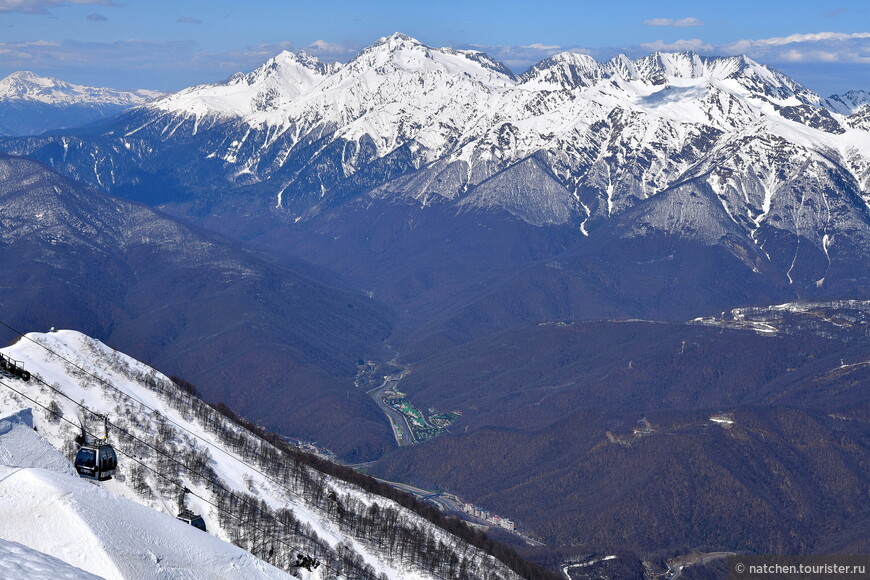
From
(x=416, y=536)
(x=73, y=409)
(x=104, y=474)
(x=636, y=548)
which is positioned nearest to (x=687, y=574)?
(x=636, y=548)

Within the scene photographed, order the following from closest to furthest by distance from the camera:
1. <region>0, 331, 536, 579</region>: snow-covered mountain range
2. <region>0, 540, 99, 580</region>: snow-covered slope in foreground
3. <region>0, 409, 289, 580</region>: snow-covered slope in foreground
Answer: <region>0, 540, 99, 580</region>: snow-covered slope in foreground → <region>0, 409, 289, 580</region>: snow-covered slope in foreground → <region>0, 331, 536, 579</region>: snow-covered mountain range

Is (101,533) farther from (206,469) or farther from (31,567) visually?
(206,469)

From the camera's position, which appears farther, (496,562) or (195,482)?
(496,562)

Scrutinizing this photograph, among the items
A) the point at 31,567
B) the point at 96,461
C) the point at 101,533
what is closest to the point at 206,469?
the point at 96,461

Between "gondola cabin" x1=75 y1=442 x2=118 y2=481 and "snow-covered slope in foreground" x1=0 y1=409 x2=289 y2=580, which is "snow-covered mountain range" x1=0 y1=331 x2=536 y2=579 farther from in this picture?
"snow-covered slope in foreground" x1=0 y1=409 x2=289 y2=580

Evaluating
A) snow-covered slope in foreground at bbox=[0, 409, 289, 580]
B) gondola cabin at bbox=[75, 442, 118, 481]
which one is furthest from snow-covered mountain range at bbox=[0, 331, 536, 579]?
→ snow-covered slope in foreground at bbox=[0, 409, 289, 580]

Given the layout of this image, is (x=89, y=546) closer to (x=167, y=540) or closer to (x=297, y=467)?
(x=167, y=540)

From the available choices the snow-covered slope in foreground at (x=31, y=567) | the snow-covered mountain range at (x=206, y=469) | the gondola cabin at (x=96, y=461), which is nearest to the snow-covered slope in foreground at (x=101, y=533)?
the gondola cabin at (x=96, y=461)
